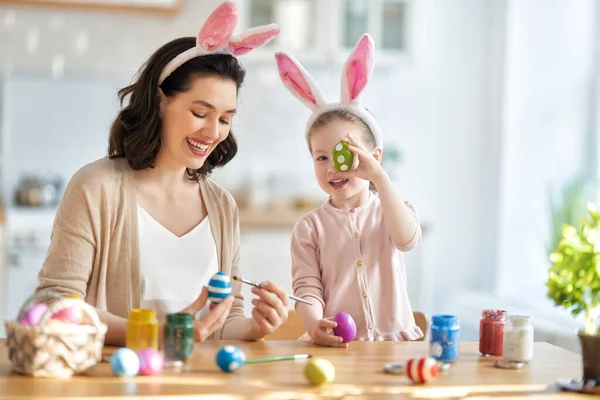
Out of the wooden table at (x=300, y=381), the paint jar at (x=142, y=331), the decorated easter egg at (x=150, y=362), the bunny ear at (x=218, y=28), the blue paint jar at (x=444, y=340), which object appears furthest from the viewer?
the bunny ear at (x=218, y=28)

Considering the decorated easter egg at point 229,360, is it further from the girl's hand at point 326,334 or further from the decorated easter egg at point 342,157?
the decorated easter egg at point 342,157

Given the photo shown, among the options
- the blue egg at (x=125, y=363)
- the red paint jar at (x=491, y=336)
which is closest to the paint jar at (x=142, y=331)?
the blue egg at (x=125, y=363)

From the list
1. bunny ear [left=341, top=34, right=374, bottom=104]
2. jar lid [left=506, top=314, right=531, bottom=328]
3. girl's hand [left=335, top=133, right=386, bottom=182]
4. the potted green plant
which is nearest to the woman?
bunny ear [left=341, top=34, right=374, bottom=104]

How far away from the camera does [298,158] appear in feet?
18.2

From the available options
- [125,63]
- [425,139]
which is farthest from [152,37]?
[425,139]

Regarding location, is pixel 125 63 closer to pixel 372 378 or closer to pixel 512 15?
pixel 512 15

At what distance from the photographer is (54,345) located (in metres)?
1.55

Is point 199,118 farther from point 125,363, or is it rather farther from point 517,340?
point 517,340

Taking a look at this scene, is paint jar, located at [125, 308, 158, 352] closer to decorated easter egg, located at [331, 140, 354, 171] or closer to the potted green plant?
decorated easter egg, located at [331, 140, 354, 171]

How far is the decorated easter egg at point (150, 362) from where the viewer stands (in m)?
1.61

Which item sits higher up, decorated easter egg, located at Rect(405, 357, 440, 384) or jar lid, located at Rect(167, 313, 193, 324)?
jar lid, located at Rect(167, 313, 193, 324)

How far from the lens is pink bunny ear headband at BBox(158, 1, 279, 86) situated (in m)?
2.06

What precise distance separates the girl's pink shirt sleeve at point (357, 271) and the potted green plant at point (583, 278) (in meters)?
0.51

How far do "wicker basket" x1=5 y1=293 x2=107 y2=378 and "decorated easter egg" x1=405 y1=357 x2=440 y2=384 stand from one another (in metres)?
0.58
